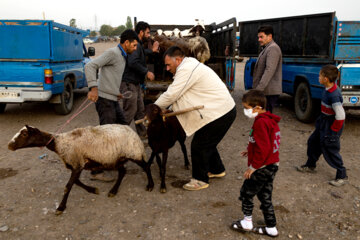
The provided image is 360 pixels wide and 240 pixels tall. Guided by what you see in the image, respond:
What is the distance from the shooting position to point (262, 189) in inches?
114

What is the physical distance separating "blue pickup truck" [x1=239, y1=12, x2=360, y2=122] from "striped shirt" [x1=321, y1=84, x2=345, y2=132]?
2.60 m

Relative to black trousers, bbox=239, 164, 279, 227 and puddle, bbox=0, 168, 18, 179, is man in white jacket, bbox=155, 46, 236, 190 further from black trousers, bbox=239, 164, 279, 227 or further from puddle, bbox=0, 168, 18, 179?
puddle, bbox=0, 168, 18, 179

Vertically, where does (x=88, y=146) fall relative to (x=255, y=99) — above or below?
below

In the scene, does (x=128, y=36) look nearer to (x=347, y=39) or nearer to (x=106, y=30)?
(x=347, y=39)

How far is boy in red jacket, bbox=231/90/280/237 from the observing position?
8.87 feet

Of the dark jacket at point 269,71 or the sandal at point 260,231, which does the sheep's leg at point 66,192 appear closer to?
the sandal at point 260,231

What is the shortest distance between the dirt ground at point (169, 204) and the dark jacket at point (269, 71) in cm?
123

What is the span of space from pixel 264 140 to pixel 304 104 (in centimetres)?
530

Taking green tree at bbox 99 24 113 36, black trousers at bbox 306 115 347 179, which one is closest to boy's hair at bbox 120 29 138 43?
black trousers at bbox 306 115 347 179

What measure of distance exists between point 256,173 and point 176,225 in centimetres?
105

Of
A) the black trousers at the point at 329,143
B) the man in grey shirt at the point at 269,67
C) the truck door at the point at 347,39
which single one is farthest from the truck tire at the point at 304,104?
the black trousers at the point at 329,143

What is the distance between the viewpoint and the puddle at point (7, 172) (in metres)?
4.40

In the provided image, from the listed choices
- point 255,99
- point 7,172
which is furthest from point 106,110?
point 255,99

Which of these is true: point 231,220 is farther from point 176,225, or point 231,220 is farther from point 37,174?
point 37,174
